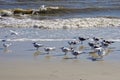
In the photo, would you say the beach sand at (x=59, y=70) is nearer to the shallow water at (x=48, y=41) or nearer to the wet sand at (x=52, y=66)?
the wet sand at (x=52, y=66)

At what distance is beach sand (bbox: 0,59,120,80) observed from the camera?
862cm

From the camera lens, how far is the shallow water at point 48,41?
11.2 metres

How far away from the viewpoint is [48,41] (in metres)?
13.9

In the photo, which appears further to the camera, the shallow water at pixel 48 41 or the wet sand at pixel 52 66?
the shallow water at pixel 48 41

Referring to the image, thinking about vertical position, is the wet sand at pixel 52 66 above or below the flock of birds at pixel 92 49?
below

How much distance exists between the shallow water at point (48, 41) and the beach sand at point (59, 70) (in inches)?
22.6

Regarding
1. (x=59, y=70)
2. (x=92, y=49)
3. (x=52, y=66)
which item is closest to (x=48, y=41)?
(x=92, y=49)

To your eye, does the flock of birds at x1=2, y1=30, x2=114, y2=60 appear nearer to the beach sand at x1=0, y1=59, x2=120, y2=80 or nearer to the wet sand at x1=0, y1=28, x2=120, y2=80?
the wet sand at x1=0, y1=28, x2=120, y2=80

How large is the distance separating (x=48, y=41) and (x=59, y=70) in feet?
15.2

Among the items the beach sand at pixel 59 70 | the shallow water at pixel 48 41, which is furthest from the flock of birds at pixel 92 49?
the beach sand at pixel 59 70

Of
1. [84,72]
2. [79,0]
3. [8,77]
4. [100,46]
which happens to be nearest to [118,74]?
[84,72]

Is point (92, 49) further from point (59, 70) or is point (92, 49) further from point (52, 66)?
point (59, 70)

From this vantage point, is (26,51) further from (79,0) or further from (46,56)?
(79,0)

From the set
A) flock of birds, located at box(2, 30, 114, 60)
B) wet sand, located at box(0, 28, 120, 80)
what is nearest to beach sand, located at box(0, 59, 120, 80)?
wet sand, located at box(0, 28, 120, 80)
